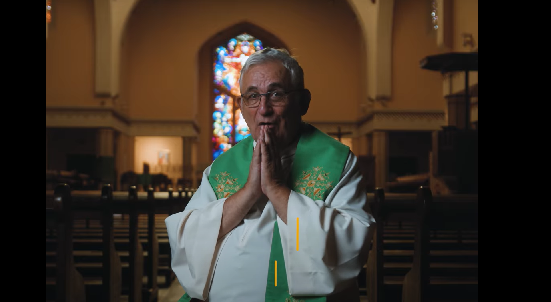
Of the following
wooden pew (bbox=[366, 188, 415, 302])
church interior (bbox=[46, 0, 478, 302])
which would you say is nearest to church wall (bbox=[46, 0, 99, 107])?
church interior (bbox=[46, 0, 478, 302])

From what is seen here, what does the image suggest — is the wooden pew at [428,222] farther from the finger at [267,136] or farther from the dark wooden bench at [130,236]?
the dark wooden bench at [130,236]

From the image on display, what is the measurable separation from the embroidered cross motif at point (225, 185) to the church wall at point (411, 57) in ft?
50.9

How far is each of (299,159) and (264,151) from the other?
0.27 metres

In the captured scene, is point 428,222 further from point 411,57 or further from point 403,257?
point 411,57

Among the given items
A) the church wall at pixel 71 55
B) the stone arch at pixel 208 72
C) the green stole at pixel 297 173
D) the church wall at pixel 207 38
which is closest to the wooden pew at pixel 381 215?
the green stole at pixel 297 173

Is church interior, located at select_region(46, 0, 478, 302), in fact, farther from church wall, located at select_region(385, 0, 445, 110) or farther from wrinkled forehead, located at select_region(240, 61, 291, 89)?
wrinkled forehead, located at select_region(240, 61, 291, 89)

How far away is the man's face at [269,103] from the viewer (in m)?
2.00

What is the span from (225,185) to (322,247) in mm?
561

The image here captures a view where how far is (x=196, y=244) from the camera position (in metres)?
1.96

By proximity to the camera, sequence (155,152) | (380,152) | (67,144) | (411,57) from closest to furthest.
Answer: (380,152) → (67,144) → (411,57) → (155,152)

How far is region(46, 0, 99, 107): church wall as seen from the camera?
16312 millimetres

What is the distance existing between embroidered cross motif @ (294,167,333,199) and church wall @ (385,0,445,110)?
50.9 feet

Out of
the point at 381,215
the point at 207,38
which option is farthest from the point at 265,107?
the point at 207,38

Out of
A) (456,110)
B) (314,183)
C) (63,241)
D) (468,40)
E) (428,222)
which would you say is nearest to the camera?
(314,183)
